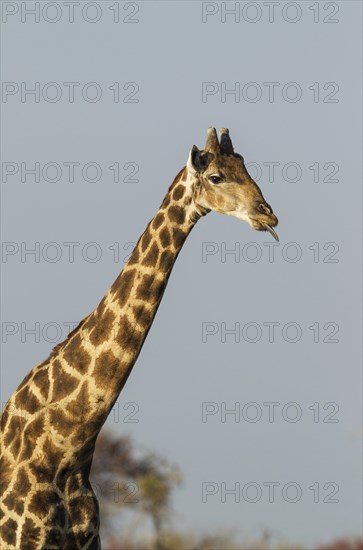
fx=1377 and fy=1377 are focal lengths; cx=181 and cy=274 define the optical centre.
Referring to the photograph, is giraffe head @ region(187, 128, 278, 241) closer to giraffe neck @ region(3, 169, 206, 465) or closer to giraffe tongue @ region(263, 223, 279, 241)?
giraffe tongue @ region(263, 223, 279, 241)

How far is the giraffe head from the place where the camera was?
12.0 metres

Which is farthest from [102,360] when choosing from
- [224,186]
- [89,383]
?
[224,186]

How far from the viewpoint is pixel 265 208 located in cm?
1191

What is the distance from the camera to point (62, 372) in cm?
1238

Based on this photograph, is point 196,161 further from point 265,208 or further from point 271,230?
point 271,230

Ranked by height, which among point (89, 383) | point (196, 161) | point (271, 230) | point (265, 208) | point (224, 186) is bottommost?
point (89, 383)

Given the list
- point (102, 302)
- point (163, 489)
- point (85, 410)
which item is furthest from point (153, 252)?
point (163, 489)

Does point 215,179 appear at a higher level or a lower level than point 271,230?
higher

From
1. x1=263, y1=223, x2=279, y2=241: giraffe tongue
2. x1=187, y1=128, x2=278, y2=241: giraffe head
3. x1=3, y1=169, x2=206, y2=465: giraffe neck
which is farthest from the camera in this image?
x1=3, y1=169, x2=206, y2=465: giraffe neck

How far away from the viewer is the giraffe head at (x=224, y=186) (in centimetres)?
1197

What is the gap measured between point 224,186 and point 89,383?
2.12m

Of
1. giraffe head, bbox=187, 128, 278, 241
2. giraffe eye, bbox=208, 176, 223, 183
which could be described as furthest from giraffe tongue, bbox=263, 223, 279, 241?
giraffe eye, bbox=208, 176, 223, 183

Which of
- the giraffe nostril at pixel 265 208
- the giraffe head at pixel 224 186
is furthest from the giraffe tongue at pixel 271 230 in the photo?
the giraffe nostril at pixel 265 208

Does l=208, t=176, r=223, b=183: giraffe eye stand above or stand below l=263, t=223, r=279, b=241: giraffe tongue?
above
